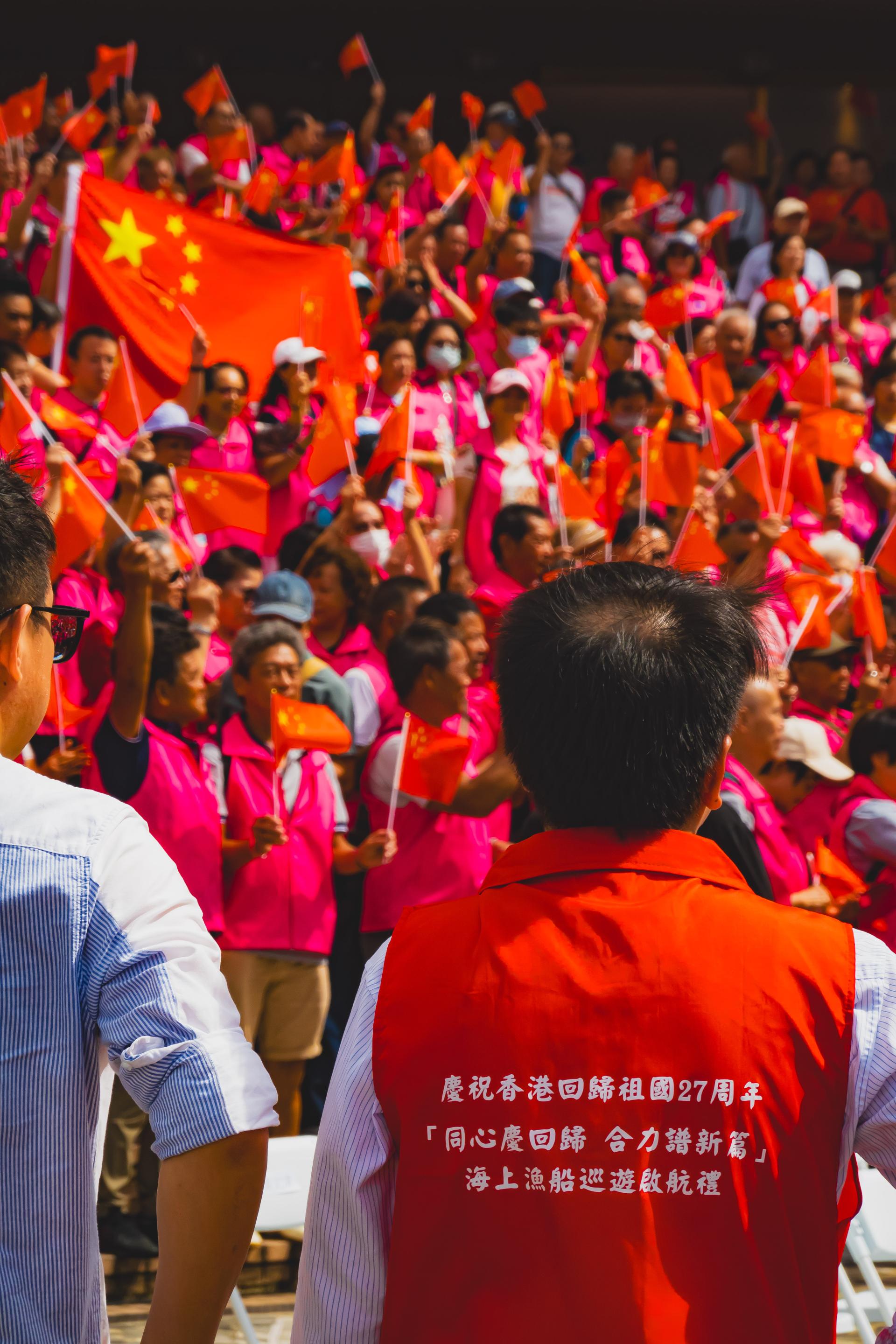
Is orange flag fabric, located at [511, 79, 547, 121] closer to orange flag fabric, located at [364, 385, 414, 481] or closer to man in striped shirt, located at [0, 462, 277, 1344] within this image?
orange flag fabric, located at [364, 385, 414, 481]

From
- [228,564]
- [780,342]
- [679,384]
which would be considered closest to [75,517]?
[228,564]

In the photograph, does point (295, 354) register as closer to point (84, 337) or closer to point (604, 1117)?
point (84, 337)

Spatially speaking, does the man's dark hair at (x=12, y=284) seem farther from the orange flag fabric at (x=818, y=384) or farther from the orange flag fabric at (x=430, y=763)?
the orange flag fabric at (x=818, y=384)

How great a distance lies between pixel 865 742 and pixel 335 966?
5.15ft

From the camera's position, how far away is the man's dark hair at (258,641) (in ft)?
13.2

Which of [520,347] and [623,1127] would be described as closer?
[623,1127]

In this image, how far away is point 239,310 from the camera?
7.06 meters

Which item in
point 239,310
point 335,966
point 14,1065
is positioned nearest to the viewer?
point 14,1065

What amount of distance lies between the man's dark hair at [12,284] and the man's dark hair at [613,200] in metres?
5.72

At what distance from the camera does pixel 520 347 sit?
7.68 metres

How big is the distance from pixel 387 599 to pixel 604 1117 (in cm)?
363

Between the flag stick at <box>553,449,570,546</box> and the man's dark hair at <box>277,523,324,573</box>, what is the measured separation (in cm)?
106

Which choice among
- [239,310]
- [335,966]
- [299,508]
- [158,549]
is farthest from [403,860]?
[239,310]

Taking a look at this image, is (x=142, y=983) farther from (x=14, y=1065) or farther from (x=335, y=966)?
(x=335, y=966)
